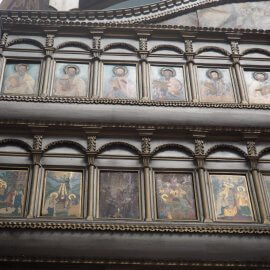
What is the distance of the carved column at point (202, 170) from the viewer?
8.05m

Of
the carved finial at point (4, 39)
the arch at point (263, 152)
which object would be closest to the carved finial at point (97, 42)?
the carved finial at point (4, 39)

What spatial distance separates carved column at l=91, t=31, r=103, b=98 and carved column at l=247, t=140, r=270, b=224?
2808 mm

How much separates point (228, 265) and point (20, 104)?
4.32 metres

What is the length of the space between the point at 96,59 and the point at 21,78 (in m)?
1.42

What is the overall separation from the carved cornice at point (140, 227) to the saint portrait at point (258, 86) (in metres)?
2.76

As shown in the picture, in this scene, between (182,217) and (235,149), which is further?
(235,149)

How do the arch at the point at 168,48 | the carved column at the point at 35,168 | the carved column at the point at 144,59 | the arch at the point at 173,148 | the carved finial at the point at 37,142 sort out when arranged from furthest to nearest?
the arch at the point at 168,48 < the carved column at the point at 144,59 < the arch at the point at 173,148 < the carved finial at the point at 37,142 < the carved column at the point at 35,168

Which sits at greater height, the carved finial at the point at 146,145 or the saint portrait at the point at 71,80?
the saint portrait at the point at 71,80

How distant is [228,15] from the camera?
1100 cm

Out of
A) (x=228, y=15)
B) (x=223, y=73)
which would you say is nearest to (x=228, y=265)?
(x=223, y=73)

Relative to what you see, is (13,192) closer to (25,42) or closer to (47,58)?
(47,58)

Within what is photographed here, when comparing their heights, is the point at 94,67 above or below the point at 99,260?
above

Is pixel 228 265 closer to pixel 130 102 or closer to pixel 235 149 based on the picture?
pixel 235 149

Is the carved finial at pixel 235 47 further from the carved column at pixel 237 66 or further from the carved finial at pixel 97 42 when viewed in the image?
the carved finial at pixel 97 42
